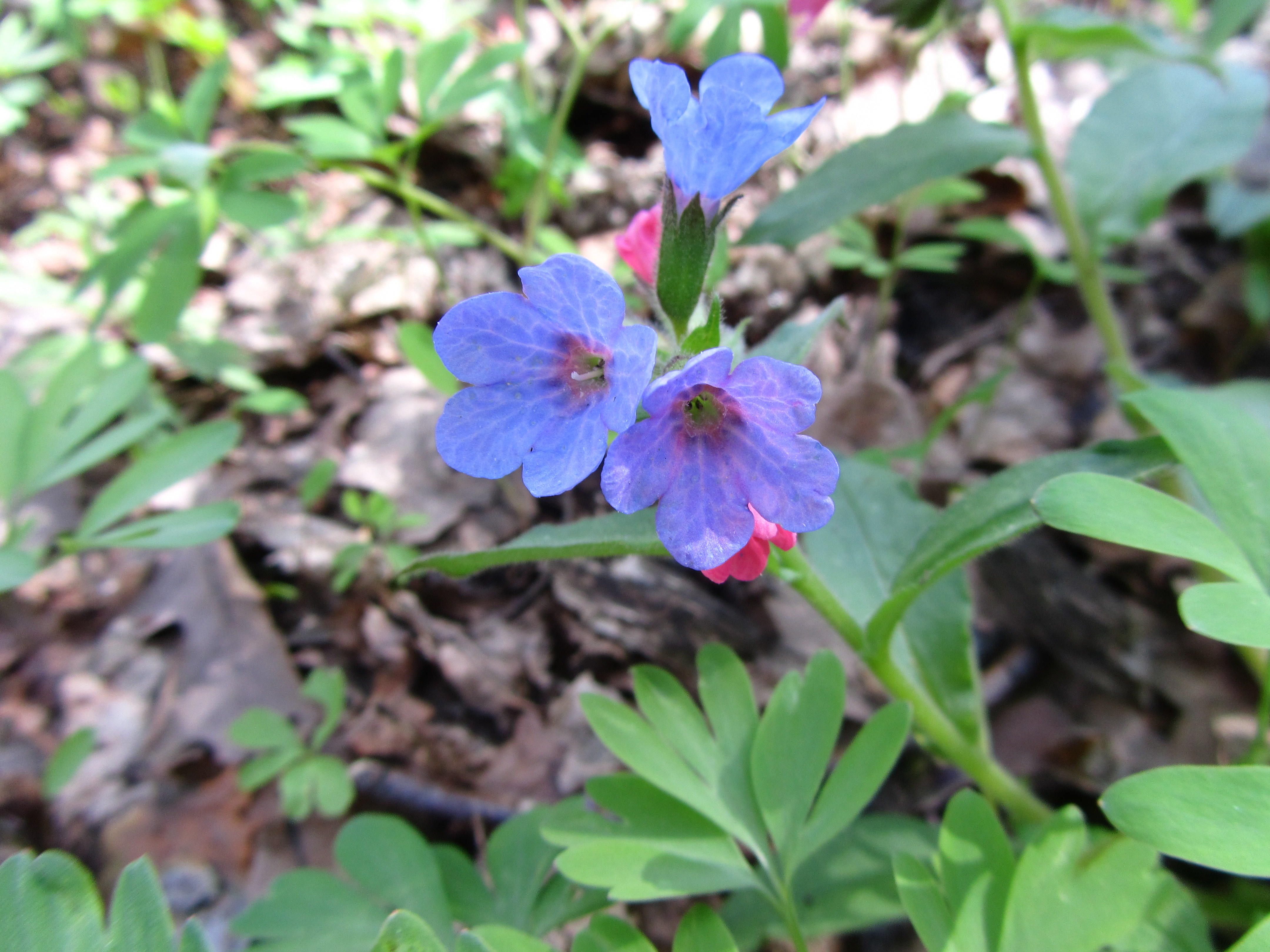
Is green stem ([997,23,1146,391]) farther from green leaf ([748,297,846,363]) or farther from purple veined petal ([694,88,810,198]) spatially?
purple veined petal ([694,88,810,198])

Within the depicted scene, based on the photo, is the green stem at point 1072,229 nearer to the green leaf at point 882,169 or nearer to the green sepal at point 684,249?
the green leaf at point 882,169

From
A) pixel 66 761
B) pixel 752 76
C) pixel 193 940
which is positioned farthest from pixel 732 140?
pixel 66 761

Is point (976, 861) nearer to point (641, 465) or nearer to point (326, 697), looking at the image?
point (641, 465)

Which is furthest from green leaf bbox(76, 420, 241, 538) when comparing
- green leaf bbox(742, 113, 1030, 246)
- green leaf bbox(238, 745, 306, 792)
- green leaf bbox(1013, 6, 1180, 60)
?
green leaf bbox(1013, 6, 1180, 60)

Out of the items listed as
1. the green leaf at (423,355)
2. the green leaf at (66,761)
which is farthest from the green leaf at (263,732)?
the green leaf at (423,355)

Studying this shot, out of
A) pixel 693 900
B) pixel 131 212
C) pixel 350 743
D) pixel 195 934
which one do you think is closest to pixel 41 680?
pixel 350 743
